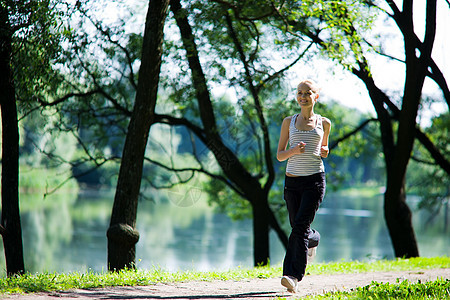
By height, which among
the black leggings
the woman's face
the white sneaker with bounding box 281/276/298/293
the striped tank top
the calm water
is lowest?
the calm water

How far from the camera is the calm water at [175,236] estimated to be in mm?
18922

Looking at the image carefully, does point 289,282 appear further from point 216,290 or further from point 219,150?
point 219,150

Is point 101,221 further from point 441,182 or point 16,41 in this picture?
point 16,41

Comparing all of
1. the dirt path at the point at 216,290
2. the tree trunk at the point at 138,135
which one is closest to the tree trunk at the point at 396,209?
the dirt path at the point at 216,290

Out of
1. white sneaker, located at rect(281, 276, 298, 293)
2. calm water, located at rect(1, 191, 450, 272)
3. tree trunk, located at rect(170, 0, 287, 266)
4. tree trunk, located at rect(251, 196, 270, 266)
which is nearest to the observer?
white sneaker, located at rect(281, 276, 298, 293)

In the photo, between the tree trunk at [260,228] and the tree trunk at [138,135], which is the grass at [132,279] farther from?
the tree trunk at [260,228]

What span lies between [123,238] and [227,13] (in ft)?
13.9

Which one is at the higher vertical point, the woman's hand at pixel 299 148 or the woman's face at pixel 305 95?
the woman's face at pixel 305 95

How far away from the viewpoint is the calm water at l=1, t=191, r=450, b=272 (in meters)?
18.9

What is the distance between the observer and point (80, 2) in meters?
7.73

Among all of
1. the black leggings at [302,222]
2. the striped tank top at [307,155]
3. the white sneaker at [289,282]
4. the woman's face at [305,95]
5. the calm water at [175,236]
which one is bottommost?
the calm water at [175,236]

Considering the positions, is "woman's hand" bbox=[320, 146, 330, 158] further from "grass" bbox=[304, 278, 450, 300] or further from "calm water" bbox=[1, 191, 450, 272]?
"calm water" bbox=[1, 191, 450, 272]

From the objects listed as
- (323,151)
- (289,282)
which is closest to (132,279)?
(289,282)

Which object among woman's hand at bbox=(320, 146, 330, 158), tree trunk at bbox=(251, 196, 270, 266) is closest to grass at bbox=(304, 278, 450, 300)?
woman's hand at bbox=(320, 146, 330, 158)
